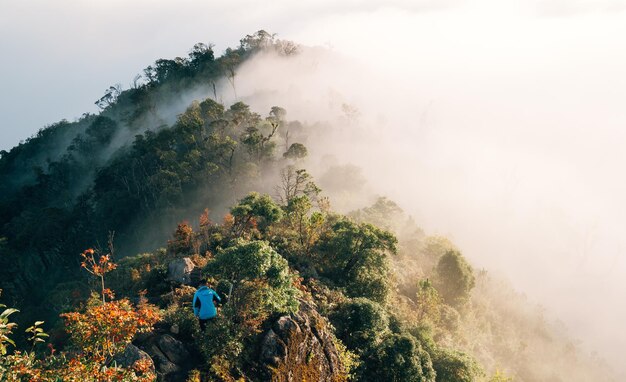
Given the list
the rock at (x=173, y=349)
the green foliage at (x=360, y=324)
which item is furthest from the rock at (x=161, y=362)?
the green foliage at (x=360, y=324)

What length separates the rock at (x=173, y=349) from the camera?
19.4 metres

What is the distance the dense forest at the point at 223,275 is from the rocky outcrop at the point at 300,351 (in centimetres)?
7

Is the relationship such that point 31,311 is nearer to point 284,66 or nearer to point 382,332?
point 382,332

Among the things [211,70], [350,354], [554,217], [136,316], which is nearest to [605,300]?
[554,217]

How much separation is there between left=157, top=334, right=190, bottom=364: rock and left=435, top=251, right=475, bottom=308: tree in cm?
3300

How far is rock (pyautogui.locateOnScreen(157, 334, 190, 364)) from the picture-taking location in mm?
19375

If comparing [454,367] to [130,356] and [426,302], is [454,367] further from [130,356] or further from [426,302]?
[130,356]

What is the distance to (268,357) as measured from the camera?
66.0 feet

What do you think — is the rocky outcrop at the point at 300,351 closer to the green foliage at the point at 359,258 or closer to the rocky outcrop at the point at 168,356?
the rocky outcrop at the point at 168,356

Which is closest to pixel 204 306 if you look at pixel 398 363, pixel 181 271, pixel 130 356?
pixel 130 356

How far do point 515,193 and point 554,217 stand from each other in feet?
63.2

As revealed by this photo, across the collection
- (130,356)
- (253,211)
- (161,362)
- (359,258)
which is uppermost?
(130,356)

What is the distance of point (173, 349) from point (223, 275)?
4.32 meters

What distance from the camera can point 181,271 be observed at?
93.2 ft
